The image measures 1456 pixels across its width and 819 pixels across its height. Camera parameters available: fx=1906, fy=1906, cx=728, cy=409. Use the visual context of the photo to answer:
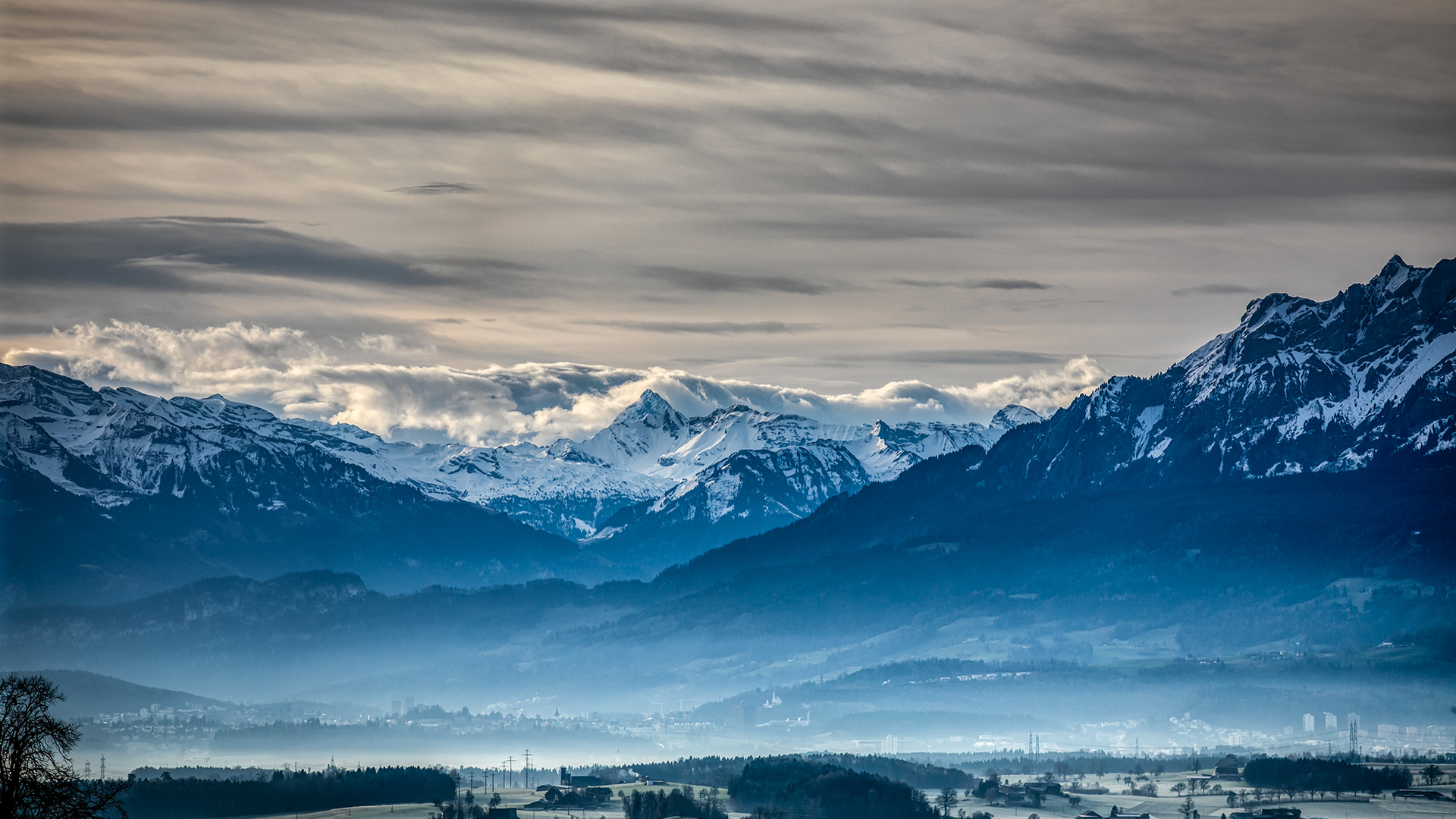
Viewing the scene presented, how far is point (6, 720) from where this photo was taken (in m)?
65.8

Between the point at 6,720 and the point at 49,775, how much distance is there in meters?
3.40

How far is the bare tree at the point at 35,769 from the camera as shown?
6322cm

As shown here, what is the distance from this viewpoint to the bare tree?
207 feet

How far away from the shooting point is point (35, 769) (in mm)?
64000

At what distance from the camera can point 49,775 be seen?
209 ft
